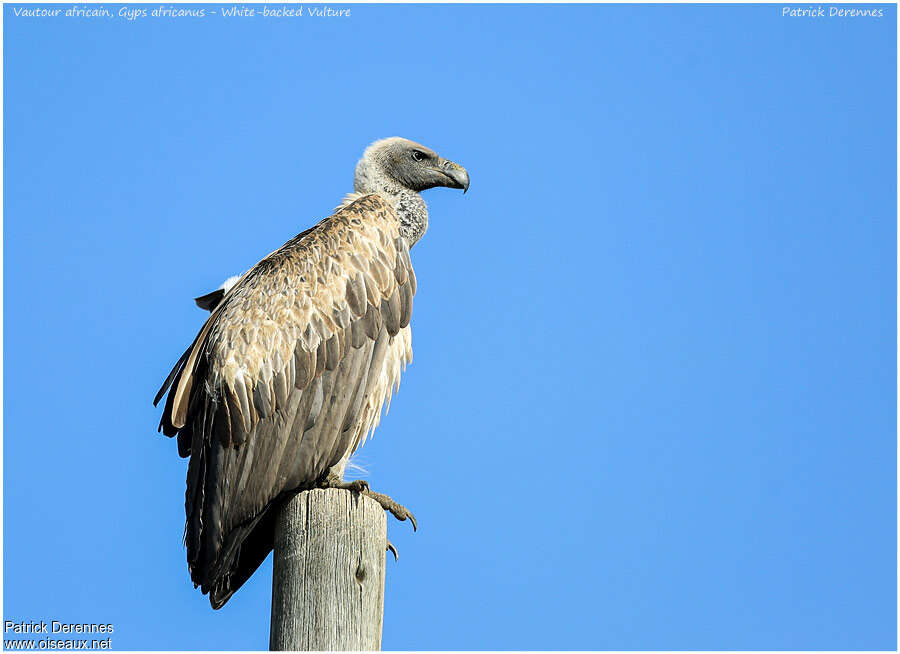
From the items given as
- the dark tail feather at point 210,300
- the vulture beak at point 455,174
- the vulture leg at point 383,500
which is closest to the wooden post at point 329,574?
the vulture leg at point 383,500

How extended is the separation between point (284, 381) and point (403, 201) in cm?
195

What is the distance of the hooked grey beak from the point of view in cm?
854

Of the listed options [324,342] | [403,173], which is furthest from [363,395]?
[403,173]

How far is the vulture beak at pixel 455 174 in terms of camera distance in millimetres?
8539

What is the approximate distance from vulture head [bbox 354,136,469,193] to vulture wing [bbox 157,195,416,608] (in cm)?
91

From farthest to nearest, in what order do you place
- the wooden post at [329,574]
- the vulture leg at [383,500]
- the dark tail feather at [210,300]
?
the dark tail feather at [210,300], the vulture leg at [383,500], the wooden post at [329,574]

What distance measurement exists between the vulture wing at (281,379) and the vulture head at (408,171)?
91cm

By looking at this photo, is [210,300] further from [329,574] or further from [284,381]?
[329,574]

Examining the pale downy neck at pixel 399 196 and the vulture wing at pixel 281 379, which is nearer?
the vulture wing at pixel 281 379

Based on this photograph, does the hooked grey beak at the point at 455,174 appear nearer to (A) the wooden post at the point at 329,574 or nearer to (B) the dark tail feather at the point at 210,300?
(B) the dark tail feather at the point at 210,300

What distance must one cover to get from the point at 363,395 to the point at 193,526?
4.29 feet

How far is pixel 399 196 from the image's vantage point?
832cm

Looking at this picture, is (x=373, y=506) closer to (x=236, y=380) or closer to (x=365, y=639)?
(x=365, y=639)

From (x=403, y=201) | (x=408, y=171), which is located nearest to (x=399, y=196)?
(x=403, y=201)
